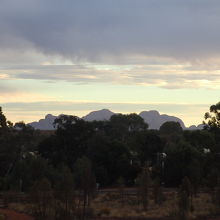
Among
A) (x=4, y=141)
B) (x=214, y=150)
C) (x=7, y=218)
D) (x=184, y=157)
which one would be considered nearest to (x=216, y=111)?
(x=214, y=150)

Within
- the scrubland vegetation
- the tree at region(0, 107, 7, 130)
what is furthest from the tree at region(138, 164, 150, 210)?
the tree at region(0, 107, 7, 130)

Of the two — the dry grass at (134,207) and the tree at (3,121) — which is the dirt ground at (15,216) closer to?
the dry grass at (134,207)

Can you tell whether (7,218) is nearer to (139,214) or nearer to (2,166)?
(139,214)

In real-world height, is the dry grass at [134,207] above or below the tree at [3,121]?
below

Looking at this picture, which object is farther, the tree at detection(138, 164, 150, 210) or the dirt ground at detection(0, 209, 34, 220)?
the tree at detection(138, 164, 150, 210)

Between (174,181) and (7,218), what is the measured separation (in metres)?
29.0

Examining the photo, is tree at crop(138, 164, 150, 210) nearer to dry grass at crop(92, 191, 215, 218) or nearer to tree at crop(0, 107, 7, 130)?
dry grass at crop(92, 191, 215, 218)

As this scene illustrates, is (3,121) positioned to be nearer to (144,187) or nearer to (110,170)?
(144,187)

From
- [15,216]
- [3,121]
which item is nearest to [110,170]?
[3,121]

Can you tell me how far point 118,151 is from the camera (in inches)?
2335

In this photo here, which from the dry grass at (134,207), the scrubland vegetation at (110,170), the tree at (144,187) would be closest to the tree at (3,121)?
the scrubland vegetation at (110,170)

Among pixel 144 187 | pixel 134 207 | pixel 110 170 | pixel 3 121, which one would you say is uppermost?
pixel 3 121

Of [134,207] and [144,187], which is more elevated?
[144,187]

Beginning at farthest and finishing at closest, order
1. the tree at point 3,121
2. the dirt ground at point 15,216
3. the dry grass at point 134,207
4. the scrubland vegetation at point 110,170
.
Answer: the tree at point 3,121, the scrubland vegetation at point 110,170, the dry grass at point 134,207, the dirt ground at point 15,216
